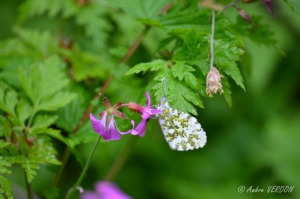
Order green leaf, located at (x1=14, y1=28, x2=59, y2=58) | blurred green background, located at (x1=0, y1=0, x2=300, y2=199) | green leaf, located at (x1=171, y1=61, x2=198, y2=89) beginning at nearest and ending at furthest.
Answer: green leaf, located at (x1=171, y1=61, x2=198, y2=89) → green leaf, located at (x1=14, y1=28, x2=59, y2=58) → blurred green background, located at (x1=0, y1=0, x2=300, y2=199)

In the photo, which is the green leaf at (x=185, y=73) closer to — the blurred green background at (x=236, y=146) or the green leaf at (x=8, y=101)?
the green leaf at (x=8, y=101)

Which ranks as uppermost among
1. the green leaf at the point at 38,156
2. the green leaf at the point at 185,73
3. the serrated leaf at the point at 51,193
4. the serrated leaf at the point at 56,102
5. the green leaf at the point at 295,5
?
the green leaf at the point at 295,5

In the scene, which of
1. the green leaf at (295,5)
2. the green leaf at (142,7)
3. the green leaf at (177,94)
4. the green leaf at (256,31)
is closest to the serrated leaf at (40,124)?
the green leaf at (177,94)

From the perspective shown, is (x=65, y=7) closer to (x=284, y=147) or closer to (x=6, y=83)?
(x=6, y=83)

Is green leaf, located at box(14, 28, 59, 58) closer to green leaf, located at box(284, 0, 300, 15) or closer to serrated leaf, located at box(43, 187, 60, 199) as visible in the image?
serrated leaf, located at box(43, 187, 60, 199)

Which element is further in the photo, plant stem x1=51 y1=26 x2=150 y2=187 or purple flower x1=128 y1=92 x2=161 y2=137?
plant stem x1=51 y1=26 x2=150 y2=187

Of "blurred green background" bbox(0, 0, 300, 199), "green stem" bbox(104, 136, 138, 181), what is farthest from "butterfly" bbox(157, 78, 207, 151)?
"blurred green background" bbox(0, 0, 300, 199)

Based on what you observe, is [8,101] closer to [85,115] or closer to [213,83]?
[85,115]
